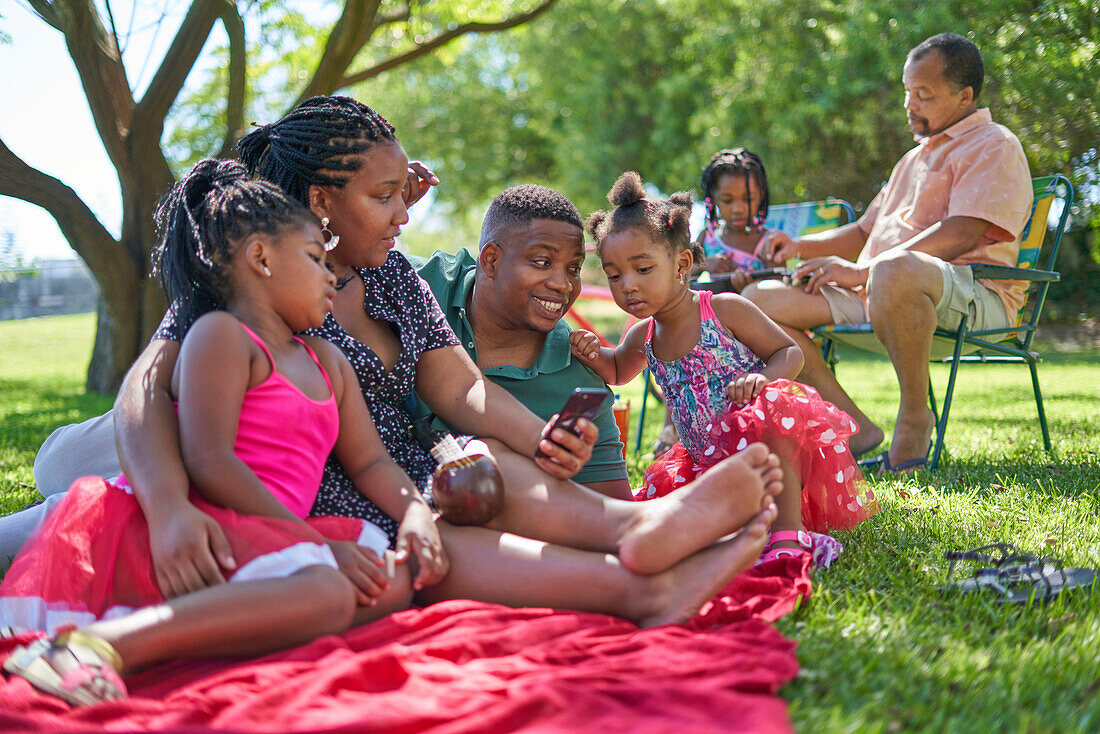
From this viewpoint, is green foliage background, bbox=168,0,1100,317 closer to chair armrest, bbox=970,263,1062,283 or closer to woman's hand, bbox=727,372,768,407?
chair armrest, bbox=970,263,1062,283

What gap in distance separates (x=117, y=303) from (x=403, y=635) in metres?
6.22

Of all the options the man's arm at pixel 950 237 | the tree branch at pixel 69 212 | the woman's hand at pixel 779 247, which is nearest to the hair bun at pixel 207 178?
the woman's hand at pixel 779 247

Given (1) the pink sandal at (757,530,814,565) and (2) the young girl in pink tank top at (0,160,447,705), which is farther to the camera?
(1) the pink sandal at (757,530,814,565)

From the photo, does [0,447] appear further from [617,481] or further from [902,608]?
[902,608]

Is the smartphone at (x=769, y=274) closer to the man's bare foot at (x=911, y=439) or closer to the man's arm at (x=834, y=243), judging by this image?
the man's arm at (x=834, y=243)

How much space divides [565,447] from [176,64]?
241 inches

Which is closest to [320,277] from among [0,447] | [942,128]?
[942,128]

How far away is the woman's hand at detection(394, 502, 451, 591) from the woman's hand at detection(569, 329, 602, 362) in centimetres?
113

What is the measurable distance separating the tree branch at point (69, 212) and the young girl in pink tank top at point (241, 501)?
4588mm

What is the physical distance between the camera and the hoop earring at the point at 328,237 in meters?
2.38

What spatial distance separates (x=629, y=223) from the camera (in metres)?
3.08

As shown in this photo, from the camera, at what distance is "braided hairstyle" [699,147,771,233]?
498 centimetres

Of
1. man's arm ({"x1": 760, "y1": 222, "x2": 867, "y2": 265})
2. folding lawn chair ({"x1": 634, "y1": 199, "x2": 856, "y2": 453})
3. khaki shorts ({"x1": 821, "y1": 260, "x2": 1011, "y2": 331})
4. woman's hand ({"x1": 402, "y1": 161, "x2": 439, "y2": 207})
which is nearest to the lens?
woman's hand ({"x1": 402, "y1": 161, "x2": 439, "y2": 207})

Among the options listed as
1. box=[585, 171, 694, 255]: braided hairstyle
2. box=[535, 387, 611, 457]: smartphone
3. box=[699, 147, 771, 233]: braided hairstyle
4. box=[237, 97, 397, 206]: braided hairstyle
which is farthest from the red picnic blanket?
box=[699, 147, 771, 233]: braided hairstyle
